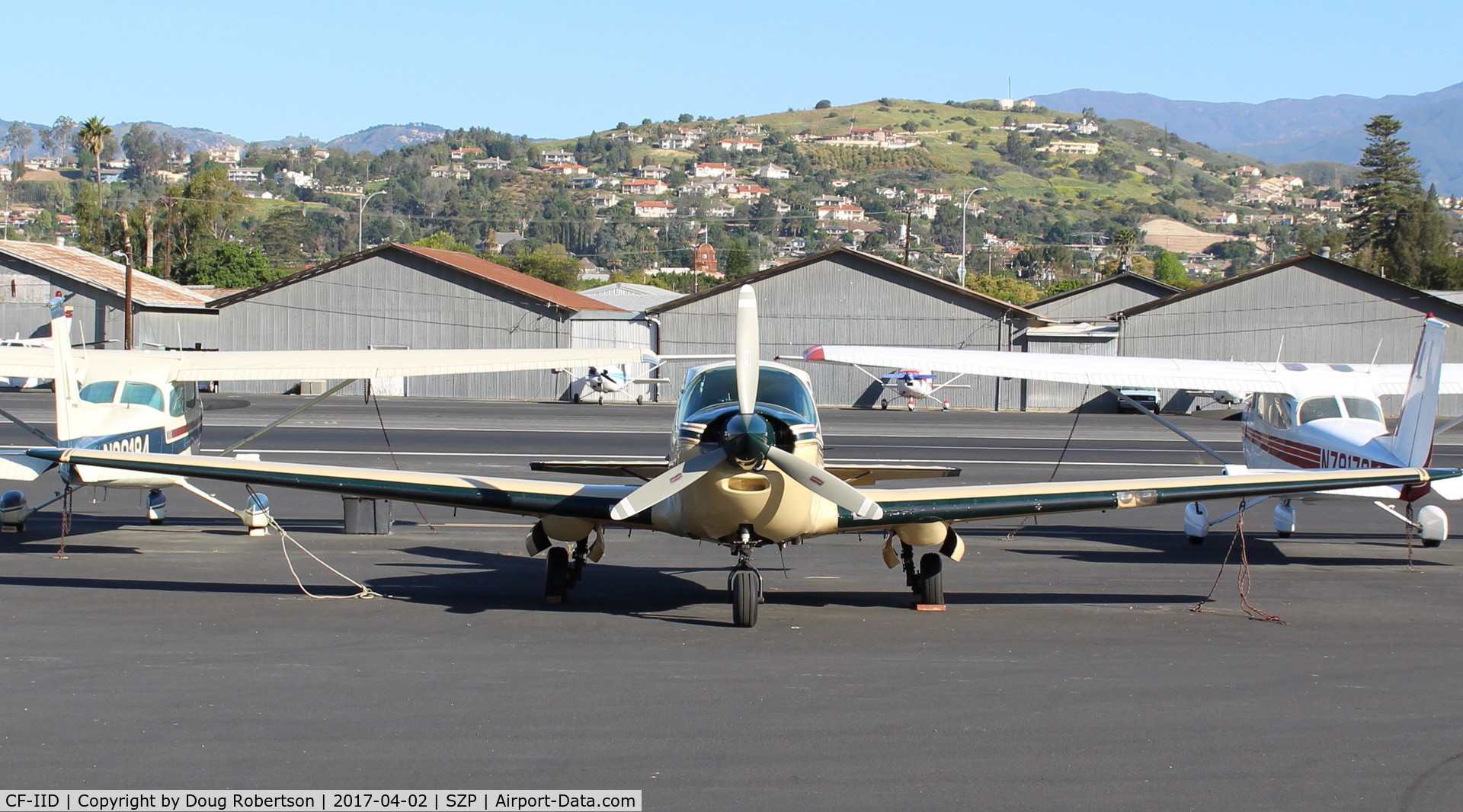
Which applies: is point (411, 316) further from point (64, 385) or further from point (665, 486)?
point (665, 486)

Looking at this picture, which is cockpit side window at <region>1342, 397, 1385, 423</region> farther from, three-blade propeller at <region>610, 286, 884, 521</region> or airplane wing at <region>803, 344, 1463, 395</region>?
three-blade propeller at <region>610, 286, 884, 521</region>

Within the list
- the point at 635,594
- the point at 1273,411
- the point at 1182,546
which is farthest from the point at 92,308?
the point at 1273,411

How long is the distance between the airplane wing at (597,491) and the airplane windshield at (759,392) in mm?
958

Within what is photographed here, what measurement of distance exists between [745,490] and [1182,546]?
332 inches

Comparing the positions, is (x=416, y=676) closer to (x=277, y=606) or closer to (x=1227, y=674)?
(x=277, y=606)

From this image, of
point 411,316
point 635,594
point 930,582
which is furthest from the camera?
point 411,316

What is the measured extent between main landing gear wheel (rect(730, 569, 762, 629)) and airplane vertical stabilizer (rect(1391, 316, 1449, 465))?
310 inches

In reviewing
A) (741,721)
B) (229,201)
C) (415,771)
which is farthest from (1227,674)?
(229,201)

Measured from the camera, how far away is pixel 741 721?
299 inches

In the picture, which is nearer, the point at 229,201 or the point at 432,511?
the point at 432,511

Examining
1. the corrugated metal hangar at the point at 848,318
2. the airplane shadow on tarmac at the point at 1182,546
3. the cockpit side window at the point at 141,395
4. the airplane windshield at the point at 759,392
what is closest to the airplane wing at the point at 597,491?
the airplane windshield at the point at 759,392

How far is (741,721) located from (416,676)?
8.15 ft

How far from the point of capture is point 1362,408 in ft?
50.2

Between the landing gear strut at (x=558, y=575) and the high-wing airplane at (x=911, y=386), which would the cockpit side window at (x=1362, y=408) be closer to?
the landing gear strut at (x=558, y=575)
